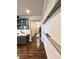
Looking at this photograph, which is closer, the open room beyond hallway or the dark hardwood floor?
the open room beyond hallway

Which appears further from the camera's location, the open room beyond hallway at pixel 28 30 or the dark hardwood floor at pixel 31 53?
the dark hardwood floor at pixel 31 53

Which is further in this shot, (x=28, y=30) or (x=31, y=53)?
(x=28, y=30)

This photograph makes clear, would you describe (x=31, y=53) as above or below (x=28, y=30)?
below
